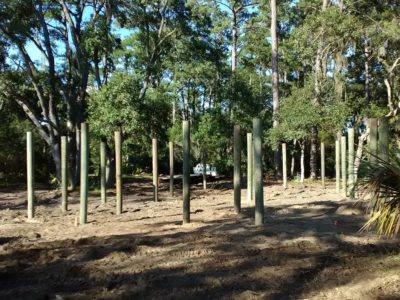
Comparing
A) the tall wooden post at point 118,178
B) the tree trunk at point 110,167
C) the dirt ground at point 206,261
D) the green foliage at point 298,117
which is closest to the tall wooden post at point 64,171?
the tall wooden post at point 118,178

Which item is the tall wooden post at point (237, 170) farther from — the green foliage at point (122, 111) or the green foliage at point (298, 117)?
the green foliage at point (298, 117)

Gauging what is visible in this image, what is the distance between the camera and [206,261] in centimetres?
602

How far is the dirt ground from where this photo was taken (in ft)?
16.8

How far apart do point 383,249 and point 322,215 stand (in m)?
3.42

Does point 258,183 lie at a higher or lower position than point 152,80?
lower

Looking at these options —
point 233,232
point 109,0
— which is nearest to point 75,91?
point 109,0

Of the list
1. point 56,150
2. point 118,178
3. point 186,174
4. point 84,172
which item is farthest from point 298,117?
point 186,174

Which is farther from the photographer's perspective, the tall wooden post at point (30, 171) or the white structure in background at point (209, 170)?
the white structure in background at point (209, 170)

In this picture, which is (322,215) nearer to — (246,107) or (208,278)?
(208,278)

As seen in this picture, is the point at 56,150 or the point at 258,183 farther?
the point at 56,150

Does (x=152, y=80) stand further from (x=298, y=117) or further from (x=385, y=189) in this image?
(x=385, y=189)

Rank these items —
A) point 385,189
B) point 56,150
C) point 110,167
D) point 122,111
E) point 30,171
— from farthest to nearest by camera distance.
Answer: point 110,167 → point 56,150 → point 122,111 → point 30,171 → point 385,189

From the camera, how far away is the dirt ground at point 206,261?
5.12 m

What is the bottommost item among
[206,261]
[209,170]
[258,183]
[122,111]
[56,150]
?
[206,261]
